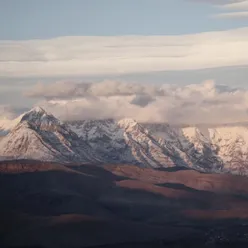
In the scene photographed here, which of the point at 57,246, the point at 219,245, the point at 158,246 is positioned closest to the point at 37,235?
the point at 57,246

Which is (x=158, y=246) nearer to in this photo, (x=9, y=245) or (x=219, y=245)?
(x=219, y=245)

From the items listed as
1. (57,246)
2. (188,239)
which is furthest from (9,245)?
(188,239)

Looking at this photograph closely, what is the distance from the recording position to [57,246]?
190000 millimetres

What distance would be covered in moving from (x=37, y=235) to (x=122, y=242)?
A: 18994mm

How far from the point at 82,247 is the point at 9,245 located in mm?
15205

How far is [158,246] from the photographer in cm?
18788

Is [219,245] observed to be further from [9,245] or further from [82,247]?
[9,245]

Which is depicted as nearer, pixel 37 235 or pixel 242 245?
pixel 242 245

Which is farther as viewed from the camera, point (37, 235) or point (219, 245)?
point (37, 235)

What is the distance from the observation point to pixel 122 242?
195875 mm

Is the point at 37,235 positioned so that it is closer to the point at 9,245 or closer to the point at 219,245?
the point at 9,245

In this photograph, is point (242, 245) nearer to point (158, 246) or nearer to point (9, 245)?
point (158, 246)

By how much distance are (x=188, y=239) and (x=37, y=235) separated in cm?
3306

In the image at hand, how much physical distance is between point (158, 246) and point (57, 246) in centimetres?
2116
